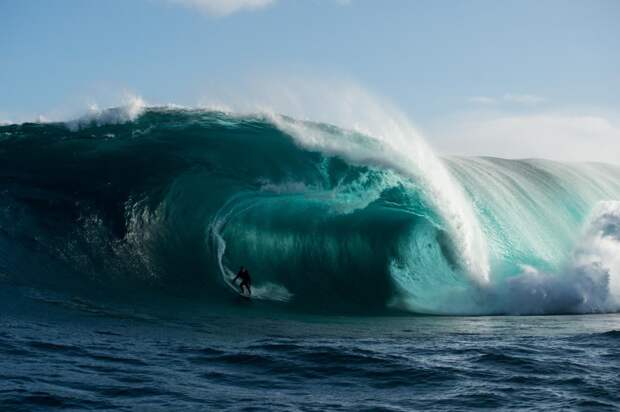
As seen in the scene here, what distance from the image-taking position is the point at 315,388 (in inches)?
246

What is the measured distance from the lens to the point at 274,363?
7129 millimetres

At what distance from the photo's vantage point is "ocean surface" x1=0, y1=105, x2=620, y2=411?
24.5 feet

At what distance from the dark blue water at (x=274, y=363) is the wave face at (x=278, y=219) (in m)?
3.00

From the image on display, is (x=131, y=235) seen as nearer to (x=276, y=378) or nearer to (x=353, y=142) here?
(x=353, y=142)

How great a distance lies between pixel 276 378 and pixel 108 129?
10385 mm

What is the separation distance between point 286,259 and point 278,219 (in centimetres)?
101

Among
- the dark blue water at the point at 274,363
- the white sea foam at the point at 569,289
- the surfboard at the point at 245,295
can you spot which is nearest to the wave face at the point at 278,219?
the white sea foam at the point at 569,289

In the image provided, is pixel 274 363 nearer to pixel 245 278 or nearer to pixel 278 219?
pixel 245 278

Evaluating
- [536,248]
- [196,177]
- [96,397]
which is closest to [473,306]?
[536,248]

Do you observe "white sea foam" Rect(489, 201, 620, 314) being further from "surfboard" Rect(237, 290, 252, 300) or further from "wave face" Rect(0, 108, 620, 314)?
"surfboard" Rect(237, 290, 252, 300)

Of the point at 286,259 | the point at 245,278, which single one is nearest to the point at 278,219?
the point at 286,259

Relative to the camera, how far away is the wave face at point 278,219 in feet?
44.2

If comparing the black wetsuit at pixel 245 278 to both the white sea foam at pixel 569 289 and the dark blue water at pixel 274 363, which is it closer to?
the dark blue water at pixel 274 363

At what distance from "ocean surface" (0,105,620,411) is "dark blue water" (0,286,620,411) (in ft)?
0.17
